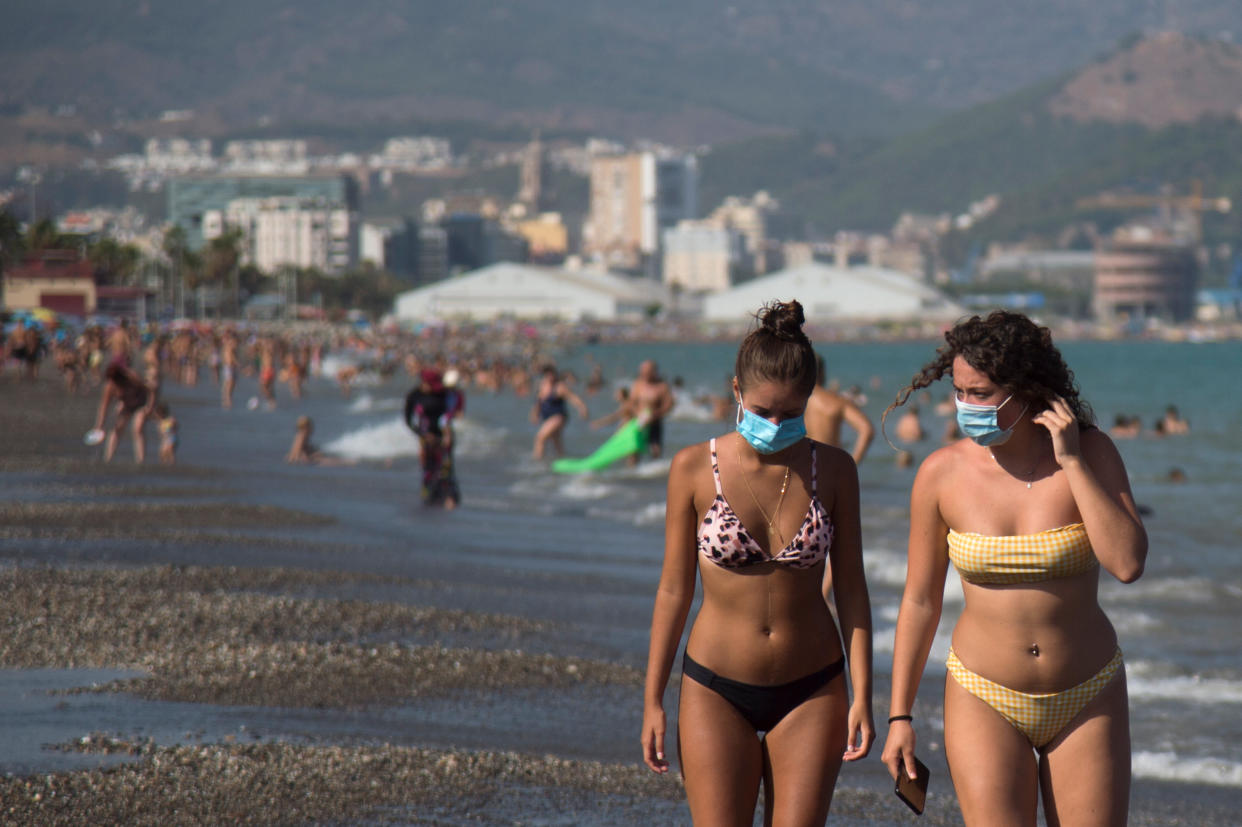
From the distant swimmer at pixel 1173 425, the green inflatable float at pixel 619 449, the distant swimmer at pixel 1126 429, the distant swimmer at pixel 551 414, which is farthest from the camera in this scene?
the distant swimmer at pixel 1173 425

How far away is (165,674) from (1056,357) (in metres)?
4.39

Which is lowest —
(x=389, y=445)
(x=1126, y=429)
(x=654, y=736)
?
(x=1126, y=429)

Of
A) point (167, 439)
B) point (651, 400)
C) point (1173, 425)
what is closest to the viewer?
point (167, 439)

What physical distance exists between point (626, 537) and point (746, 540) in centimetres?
1004

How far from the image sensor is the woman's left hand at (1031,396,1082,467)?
3.74 m

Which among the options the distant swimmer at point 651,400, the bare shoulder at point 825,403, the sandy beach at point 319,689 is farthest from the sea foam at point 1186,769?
the distant swimmer at point 651,400

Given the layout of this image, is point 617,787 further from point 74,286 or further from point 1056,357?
point 74,286

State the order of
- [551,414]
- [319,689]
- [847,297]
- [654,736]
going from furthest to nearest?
1. [847,297]
2. [551,414]
3. [319,689]
4. [654,736]

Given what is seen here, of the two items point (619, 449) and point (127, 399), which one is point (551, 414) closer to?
point (619, 449)

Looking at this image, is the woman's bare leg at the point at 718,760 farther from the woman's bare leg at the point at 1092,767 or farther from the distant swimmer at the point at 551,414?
the distant swimmer at the point at 551,414

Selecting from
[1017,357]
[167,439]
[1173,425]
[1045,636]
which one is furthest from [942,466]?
[1173,425]

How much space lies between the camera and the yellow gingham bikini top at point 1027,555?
383 cm

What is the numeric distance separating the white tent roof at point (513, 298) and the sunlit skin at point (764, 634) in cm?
16128

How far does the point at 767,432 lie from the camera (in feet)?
12.6
